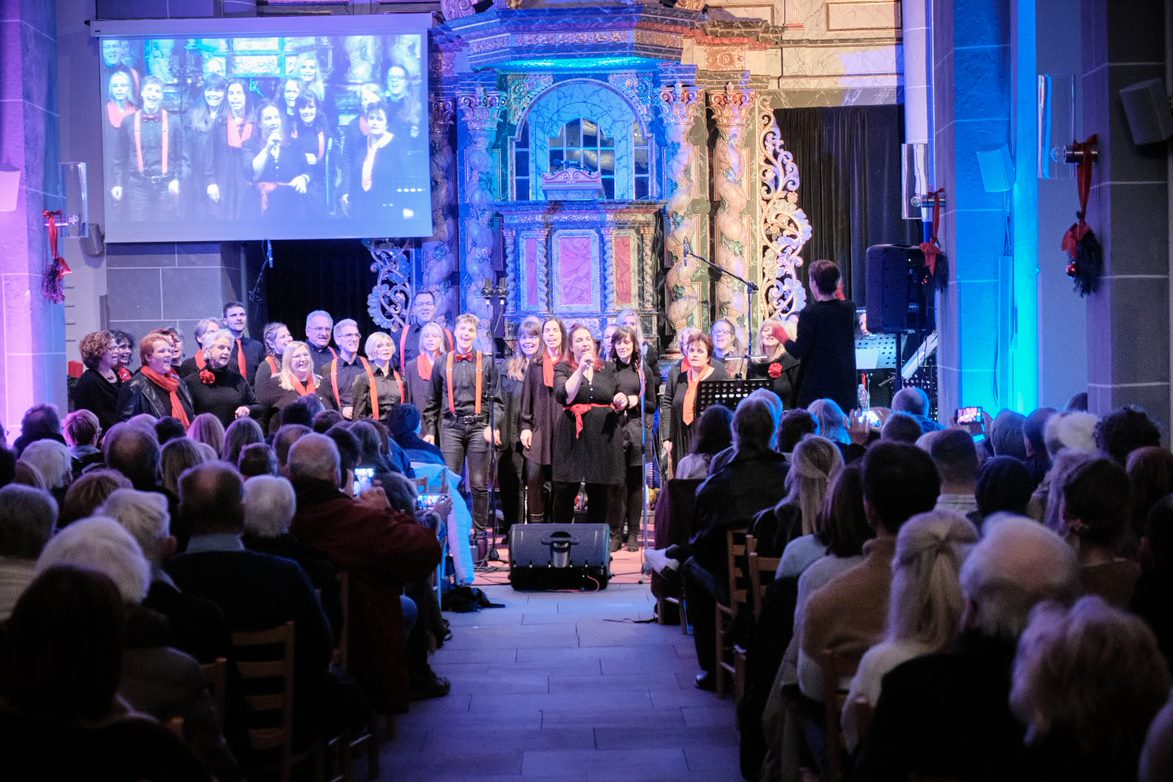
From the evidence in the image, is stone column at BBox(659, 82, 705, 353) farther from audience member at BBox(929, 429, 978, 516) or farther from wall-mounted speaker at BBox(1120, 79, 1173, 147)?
audience member at BBox(929, 429, 978, 516)

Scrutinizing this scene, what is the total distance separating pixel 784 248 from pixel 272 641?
34.6 ft

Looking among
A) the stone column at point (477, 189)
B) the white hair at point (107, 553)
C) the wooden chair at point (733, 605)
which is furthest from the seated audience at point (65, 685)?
the stone column at point (477, 189)

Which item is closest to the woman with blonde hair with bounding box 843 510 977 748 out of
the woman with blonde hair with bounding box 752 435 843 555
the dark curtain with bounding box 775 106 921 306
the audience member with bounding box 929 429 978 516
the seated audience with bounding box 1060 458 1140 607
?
the seated audience with bounding box 1060 458 1140 607

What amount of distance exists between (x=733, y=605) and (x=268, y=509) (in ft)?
6.37

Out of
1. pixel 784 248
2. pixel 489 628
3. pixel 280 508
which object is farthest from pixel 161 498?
pixel 784 248

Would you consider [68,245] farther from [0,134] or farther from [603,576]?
[603,576]

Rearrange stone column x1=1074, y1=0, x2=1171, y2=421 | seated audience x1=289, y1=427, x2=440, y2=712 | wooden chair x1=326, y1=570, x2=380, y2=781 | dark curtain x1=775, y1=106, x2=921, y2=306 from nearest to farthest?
wooden chair x1=326, y1=570, x2=380, y2=781 < seated audience x1=289, y1=427, x2=440, y2=712 < stone column x1=1074, y1=0, x2=1171, y2=421 < dark curtain x1=775, y1=106, x2=921, y2=306

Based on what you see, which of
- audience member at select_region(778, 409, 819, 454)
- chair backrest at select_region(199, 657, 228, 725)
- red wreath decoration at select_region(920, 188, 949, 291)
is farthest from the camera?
red wreath decoration at select_region(920, 188, 949, 291)

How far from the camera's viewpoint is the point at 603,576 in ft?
27.8

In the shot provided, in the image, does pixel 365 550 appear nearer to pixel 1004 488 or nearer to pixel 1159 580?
pixel 1004 488

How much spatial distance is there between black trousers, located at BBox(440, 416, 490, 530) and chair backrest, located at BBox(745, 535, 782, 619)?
4.72 metres

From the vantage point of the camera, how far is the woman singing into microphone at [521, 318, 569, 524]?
31.5 ft

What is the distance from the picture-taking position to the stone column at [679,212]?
13.4m

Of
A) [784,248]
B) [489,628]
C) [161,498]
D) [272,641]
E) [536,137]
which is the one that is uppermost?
[536,137]
